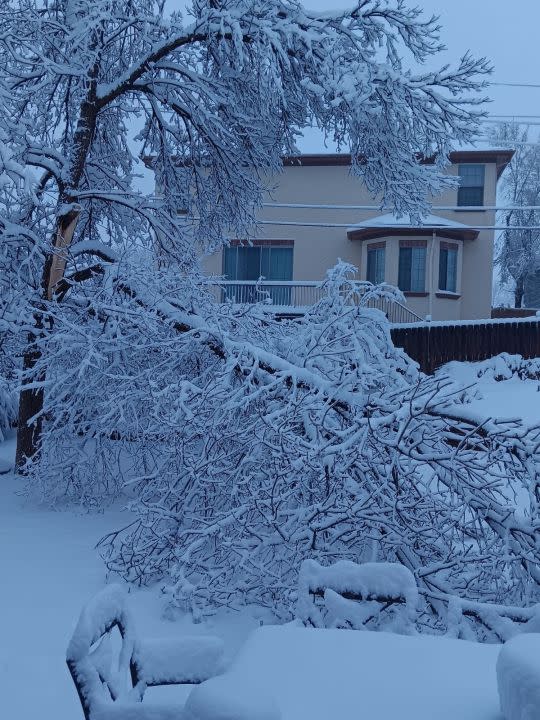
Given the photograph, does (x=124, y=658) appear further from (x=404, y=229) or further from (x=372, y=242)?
(x=372, y=242)

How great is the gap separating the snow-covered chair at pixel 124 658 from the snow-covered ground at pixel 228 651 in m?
0.16

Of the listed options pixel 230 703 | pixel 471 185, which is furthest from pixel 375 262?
pixel 230 703

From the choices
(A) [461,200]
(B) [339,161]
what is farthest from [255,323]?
(A) [461,200]

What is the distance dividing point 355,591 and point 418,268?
22179mm

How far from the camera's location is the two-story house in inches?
952

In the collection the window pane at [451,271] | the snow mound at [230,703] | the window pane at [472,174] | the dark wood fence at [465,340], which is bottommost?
the snow mound at [230,703]

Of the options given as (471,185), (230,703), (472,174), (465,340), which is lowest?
(230,703)

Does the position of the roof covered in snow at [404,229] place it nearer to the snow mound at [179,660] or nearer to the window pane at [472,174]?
the window pane at [472,174]

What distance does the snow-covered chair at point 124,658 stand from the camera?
2090 mm

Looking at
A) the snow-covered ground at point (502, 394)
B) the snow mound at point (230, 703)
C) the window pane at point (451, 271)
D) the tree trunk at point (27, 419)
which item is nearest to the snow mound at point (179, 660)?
the snow mound at point (230, 703)

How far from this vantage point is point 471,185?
2478 centimetres

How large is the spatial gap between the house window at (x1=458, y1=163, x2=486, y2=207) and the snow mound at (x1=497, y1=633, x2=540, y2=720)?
79.8 ft

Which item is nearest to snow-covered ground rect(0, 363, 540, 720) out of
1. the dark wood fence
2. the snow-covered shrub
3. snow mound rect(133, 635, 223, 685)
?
snow mound rect(133, 635, 223, 685)

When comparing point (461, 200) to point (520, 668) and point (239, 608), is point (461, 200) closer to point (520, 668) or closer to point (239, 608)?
point (239, 608)
